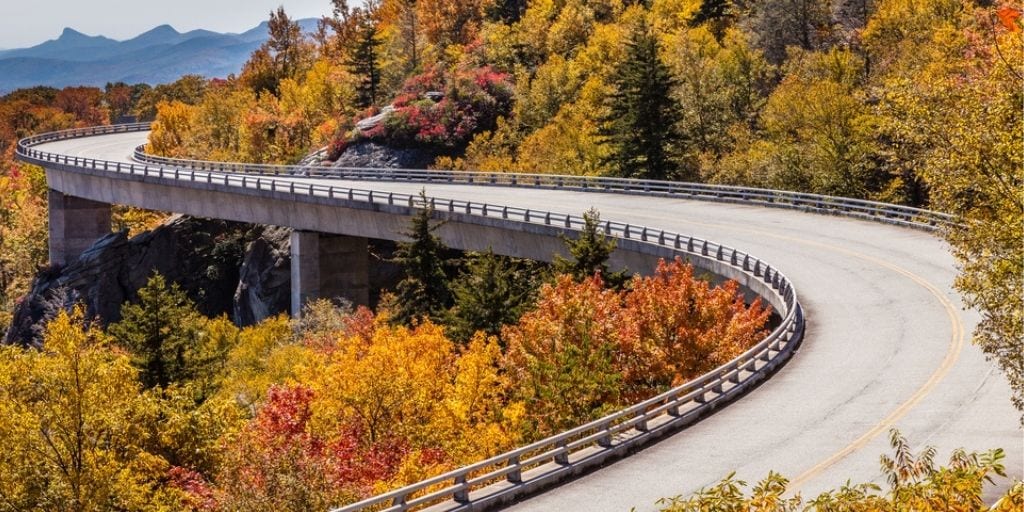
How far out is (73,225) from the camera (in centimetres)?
9225

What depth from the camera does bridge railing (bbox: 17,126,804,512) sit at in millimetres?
20250

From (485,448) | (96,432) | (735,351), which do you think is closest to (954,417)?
(735,351)

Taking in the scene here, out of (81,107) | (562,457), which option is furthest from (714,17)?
(81,107)

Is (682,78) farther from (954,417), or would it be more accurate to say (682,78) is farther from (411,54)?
(954,417)

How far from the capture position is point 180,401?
32875 millimetres

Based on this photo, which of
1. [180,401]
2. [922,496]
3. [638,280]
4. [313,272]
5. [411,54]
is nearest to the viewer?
[922,496]

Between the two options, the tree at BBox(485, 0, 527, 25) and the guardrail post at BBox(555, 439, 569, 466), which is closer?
the guardrail post at BBox(555, 439, 569, 466)

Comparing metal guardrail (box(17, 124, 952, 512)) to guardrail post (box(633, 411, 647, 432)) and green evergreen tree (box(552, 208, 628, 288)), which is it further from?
green evergreen tree (box(552, 208, 628, 288))

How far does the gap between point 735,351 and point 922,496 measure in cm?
2169

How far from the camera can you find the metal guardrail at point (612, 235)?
20.9 metres

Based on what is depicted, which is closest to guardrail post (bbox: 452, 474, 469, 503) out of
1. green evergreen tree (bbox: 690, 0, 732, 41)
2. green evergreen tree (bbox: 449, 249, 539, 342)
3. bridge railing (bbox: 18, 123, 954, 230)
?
green evergreen tree (bbox: 449, 249, 539, 342)

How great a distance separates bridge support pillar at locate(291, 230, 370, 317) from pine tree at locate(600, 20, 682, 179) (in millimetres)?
16860

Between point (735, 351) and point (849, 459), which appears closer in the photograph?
point (849, 459)

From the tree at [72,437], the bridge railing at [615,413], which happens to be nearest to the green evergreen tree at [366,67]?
the bridge railing at [615,413]
